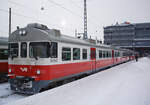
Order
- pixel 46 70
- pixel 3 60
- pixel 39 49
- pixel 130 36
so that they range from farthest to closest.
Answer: pixel 130 36
pixel 3 60
pixel 39 49
pixel 46 70

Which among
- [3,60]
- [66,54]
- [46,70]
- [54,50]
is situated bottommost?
[46,70]

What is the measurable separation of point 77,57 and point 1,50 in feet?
17.2

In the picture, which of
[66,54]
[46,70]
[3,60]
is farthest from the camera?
[3,60]

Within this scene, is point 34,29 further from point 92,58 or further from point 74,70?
point 92,58

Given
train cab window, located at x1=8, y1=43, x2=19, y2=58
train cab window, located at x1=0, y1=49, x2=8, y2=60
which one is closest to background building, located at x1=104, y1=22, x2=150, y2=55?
train cab window, located at x1=0, y1=49, x2=8, y2=60

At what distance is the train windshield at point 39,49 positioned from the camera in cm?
635

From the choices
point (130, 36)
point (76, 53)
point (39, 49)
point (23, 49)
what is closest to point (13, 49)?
point (23, 49)

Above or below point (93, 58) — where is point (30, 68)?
below

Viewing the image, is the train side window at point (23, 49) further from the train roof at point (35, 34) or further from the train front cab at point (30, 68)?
the train roof at point (35, 34)

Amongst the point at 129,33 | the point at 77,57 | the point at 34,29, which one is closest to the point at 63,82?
the point at 77,57

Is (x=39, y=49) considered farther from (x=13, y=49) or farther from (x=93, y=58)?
(x=93, y=58)

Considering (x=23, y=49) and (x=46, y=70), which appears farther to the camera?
(x=23, y=49)

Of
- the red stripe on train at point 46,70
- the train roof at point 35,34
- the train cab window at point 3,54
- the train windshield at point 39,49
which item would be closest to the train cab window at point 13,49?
the train roof at point 35,34

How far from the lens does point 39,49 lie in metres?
6.46
